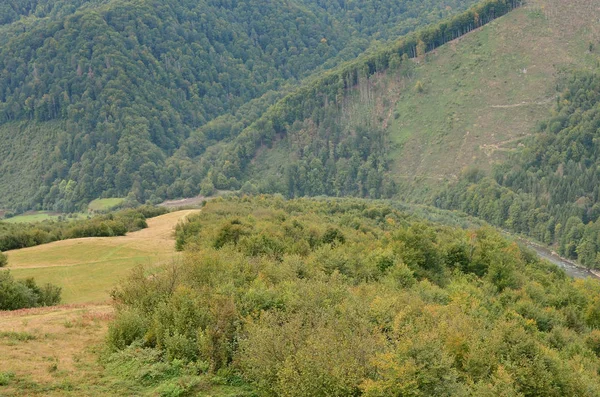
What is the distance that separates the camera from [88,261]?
6341cm

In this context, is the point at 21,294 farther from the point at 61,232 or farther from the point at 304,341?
the point at 61,232

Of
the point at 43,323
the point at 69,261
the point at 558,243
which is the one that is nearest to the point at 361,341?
the point at 43,323

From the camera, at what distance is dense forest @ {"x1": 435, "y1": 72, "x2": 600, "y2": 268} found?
14700 centimetres

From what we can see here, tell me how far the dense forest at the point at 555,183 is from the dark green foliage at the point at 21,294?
12797 cm

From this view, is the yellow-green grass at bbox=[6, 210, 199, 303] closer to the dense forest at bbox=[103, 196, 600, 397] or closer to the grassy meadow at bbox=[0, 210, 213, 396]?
the grassy meadow at bbox=[0, 210, 213, 396]

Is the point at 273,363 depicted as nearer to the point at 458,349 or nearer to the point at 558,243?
the point at 458,349

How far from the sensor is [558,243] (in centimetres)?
14362

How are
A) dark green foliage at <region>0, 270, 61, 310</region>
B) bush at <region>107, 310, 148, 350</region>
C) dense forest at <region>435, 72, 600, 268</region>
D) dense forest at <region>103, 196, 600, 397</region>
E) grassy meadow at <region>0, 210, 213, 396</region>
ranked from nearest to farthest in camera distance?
dense forest at <region>103, 196, 600, 397</region> → grassy meadow at <region>0, 210, 213, 396</region> → bush at <region>107, 310, 148, 350</region> → dark green foliage at <region>0, 270, 61, 310</region> → dense forest at <region>435, 72, 600, 268</region>

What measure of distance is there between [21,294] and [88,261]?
23155mm

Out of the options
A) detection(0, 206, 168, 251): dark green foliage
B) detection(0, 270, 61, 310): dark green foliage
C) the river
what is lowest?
the river

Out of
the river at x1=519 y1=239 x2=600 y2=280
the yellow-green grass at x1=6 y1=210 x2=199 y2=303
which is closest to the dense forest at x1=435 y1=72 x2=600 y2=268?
the river at x1=519 y1=239 x2=600 y2=280

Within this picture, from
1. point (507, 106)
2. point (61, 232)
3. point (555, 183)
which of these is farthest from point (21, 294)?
point (507, 106)

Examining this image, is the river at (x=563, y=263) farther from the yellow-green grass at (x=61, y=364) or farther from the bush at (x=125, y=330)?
the yellow-green grass at (x=61, y=364)

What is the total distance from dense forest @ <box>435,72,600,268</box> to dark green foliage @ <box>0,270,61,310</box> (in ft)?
420
